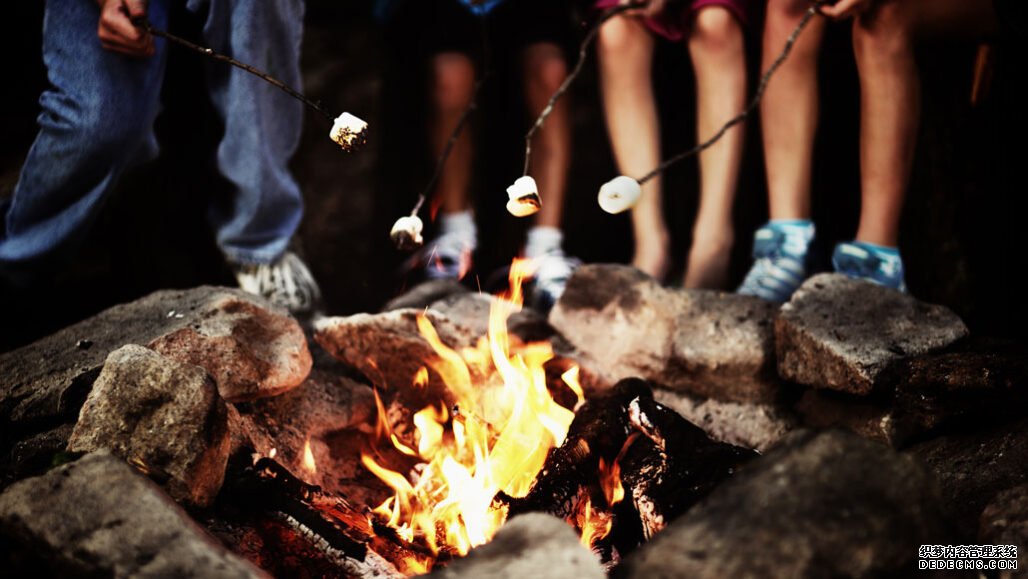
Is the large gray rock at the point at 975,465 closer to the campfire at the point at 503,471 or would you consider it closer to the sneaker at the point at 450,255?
the campfire at the point at 503,471

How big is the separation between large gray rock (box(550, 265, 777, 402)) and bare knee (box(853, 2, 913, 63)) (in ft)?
3.88

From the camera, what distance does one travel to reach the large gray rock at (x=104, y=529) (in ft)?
5.54

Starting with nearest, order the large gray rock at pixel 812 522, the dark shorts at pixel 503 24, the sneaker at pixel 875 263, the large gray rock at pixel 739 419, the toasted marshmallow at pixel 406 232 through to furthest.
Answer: the large gray rock at pixel 812 522, the toasted marshmallow at pixel 406 232, the large gray rock at pixel 739 419, the sneaker at pixel 875 263, the dark shorts at pixel 503 24

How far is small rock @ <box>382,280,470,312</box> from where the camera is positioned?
11.8 ft

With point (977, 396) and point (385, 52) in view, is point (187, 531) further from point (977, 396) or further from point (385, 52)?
point (385, 52)

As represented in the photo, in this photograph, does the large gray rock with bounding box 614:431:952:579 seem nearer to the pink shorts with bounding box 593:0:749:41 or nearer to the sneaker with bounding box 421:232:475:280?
the pink shorts with bounding box 593:0:749:41

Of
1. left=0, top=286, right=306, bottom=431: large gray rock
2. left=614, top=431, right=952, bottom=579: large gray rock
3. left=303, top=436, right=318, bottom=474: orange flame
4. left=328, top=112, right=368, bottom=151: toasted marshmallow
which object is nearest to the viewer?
left=614, top=431, right=952, bottom=579: large gray rock

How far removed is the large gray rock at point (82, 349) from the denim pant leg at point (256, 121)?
0.67 meters

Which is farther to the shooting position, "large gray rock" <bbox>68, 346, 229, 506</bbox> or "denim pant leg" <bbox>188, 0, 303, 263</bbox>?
"denim pant leg" <bbox>188, 0, 303, 263</bbox>

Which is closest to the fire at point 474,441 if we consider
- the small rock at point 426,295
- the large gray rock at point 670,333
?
the large gray rock at point 670,333

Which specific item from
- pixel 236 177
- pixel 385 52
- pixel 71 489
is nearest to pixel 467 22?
pixel 385 52

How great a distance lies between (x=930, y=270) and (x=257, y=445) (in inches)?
132

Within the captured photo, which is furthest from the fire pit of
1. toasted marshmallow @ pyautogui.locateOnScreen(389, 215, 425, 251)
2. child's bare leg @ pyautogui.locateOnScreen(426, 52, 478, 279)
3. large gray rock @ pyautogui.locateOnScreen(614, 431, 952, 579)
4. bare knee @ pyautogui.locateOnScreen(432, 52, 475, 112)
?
bare knee @ pyautogui.locateOnScreen(432, 52, 475, 112)

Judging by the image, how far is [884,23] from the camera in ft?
10.9
